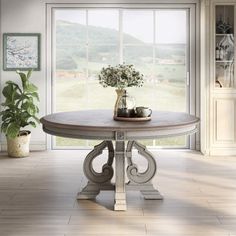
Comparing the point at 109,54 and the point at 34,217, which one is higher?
the point at 109,54

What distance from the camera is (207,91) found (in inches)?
262

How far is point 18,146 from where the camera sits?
6551 millimetres

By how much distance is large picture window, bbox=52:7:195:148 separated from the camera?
23.4 feet

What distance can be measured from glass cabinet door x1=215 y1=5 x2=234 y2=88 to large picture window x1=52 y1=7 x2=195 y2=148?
1.75ft

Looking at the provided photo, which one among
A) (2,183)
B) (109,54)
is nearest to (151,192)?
(2,183)

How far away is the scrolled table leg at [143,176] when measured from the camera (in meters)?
4.27

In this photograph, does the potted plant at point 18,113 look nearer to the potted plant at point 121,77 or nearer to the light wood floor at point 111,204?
the light wood floor at point 111,204

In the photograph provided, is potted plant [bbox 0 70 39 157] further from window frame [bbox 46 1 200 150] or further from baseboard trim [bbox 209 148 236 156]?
baseboard trim [bbox 209 148 236 156]

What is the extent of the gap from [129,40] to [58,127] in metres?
3.62

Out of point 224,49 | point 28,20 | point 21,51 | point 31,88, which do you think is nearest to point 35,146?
point 31,88

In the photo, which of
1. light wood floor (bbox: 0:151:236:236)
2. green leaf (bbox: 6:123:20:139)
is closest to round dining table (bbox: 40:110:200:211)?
light wood floor (bbox: 0:151:236:236)

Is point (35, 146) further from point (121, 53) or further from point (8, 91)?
point (121, 53)

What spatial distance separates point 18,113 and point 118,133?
3167 mm

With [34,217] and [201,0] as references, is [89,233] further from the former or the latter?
[201,0]
